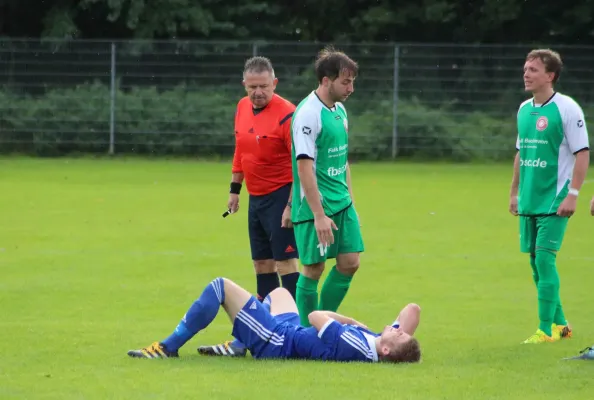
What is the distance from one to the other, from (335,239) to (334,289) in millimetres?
384

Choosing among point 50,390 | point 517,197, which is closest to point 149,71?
point 517,197

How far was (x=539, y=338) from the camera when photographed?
8.04 m

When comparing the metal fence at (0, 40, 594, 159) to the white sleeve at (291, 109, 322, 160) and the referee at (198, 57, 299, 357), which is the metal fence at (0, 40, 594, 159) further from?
the white sleeve at (291, 109, 322, 160)

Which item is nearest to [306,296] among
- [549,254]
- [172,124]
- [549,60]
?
[549,254]

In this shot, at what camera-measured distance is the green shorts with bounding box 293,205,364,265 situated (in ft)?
25.3

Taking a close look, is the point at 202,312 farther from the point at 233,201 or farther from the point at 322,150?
the point at 233,201

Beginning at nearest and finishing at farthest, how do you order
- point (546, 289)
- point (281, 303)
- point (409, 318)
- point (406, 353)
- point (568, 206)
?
1. point (406, 353)
2. point (409, 318)
3. point (281, 303)
4. point (568, 206)
5. point (546, 289)

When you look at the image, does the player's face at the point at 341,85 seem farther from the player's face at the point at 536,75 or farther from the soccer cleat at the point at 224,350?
the soccer cleat at the point at 224,350

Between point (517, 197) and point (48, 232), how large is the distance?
700 centimetres

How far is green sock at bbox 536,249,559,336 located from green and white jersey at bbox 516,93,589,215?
0.32m

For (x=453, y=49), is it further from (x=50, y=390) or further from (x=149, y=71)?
(x=50, y=390)

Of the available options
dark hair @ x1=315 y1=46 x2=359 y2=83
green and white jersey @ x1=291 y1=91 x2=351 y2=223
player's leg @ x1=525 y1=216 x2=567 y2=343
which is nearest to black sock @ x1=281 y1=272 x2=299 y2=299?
green and white jersey @ x1=291 y1=91 x2=351 y2=223

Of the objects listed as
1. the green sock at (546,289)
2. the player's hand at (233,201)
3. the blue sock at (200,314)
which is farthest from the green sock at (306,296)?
the green sock at (546,289)

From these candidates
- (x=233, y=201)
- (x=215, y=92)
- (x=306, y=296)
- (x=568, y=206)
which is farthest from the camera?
(x=215, y=92)
